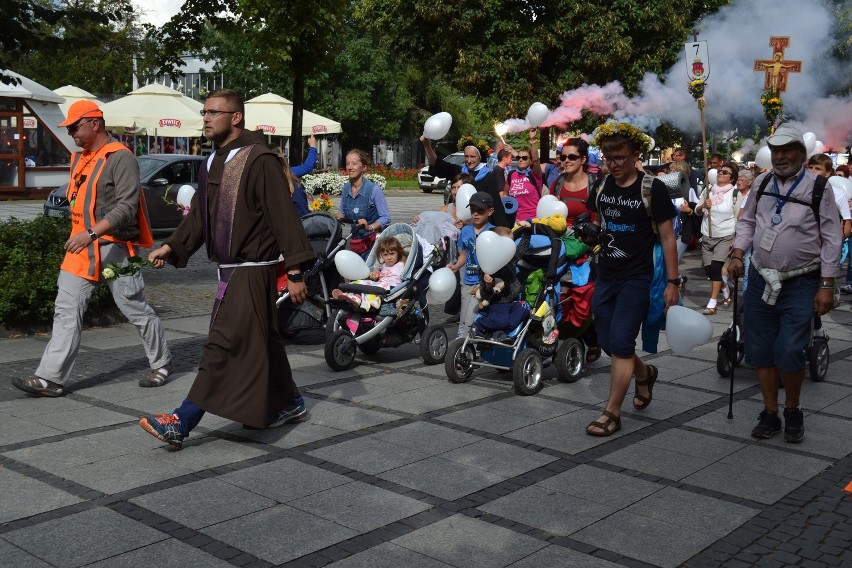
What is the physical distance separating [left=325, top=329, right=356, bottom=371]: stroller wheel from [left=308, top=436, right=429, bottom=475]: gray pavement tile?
211 cm

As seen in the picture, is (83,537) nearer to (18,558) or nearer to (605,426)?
(18,558)

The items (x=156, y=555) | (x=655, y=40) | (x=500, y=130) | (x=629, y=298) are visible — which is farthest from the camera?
(x=655, y=40)

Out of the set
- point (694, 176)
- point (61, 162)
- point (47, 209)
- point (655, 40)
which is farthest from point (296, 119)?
point (61, 162)

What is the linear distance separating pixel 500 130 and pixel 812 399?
522cm

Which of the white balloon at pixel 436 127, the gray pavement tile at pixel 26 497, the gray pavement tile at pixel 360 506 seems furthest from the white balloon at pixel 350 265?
the gray pavement tile at pixel 26 497

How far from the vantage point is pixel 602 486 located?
5.54 metres

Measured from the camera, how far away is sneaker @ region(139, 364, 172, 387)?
7711 millimetres

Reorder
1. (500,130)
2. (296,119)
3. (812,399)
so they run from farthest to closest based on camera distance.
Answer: (296,119) < (500,130) < (812,399)

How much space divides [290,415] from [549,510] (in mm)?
2061

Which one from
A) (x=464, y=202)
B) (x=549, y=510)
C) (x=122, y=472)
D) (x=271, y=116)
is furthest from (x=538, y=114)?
(x=271, y=116)

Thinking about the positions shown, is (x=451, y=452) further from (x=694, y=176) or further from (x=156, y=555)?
(x=694, y=176)

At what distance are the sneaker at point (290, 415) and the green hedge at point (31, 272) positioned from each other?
409cm

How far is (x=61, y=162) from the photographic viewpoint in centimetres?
3200

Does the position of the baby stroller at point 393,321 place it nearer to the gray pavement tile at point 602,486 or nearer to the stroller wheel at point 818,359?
the stroller wheel at point 818,359
